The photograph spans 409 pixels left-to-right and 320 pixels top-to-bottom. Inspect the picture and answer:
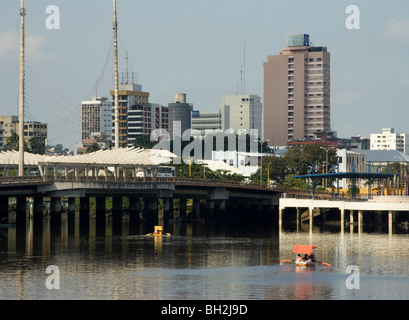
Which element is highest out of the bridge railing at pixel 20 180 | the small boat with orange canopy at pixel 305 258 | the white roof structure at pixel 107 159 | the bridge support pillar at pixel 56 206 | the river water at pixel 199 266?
the white roof structure at pixel 107 159

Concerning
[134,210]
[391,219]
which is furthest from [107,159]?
[391,219]

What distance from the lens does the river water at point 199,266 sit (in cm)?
8062

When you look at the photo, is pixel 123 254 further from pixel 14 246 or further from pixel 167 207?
pixel 167 207

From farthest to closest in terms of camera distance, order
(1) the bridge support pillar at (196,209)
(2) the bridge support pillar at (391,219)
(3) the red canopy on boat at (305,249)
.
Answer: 1. (1) the bridge support pillar at (196,209)
2. (2) the bridge support pillar at (391,219)
3. (3) the red canopy on boat at (305,249)

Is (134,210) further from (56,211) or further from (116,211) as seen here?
(56,211)

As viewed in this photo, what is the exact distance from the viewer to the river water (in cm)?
8062

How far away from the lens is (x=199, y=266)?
98.1 metres

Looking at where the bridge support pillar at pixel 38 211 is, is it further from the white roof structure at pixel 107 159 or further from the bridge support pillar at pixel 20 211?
the white roof structure at pixel 107 159

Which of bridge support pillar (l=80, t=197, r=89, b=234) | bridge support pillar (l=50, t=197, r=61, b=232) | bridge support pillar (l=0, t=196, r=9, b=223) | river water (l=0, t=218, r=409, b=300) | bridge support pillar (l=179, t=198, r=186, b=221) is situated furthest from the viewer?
bridge support pillar (l=179, t=198, r=186, b=221)

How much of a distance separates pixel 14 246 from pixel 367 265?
46911 mm

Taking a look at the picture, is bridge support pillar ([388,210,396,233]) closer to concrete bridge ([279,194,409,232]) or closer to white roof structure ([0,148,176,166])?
concrete bridge ([279,194,409,232])

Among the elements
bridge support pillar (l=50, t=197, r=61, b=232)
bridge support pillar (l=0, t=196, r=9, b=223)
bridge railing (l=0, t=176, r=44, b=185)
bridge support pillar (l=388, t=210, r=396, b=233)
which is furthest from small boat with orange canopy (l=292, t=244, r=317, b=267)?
bridge support pillar (l=0, t=196, r=9, b=223)

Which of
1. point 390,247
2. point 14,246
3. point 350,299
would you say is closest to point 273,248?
point 390,247

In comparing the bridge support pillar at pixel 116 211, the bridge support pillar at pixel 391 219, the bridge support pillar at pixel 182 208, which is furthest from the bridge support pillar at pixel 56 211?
the bridge support pillar at pixel 391 219
